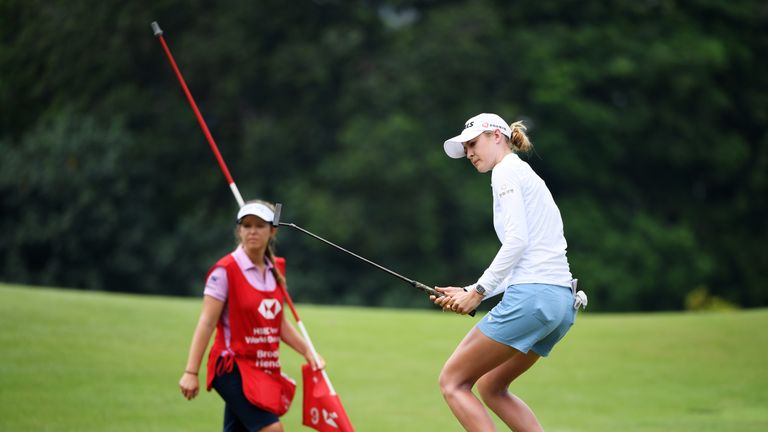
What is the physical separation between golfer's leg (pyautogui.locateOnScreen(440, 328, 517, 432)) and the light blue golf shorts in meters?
0.07

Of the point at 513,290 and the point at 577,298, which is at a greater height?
the point at 513,290

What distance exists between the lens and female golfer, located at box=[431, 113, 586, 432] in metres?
6.10

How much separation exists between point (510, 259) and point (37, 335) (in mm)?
9392

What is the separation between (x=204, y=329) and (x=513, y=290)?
179cm

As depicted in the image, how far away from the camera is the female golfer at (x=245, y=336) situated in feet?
20.8

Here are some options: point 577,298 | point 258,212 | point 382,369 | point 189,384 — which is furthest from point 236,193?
point 382,369

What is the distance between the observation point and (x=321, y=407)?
6.90 metres

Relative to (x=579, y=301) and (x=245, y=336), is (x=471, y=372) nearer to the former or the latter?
(x=579, y=301)

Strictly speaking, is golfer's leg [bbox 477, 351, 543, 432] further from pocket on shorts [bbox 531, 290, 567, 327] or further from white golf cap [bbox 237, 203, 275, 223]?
white golf cap [bbox 237, 203, 275, 223]

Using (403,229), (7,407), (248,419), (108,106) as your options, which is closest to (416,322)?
(7,407)

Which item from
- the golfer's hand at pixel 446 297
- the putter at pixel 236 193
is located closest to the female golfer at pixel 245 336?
the putter at pixel 236 193

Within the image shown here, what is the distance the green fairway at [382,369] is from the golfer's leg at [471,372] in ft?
13.6

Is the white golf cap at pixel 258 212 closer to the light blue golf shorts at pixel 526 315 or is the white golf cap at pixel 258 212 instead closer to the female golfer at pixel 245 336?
the female golfer at pixel 245 336

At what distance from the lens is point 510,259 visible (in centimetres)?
608
